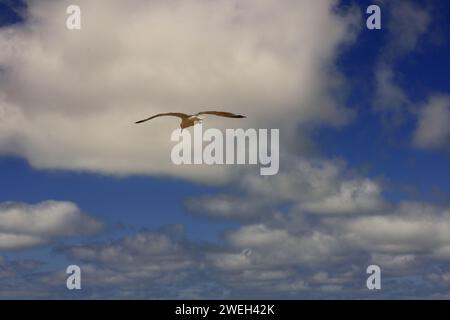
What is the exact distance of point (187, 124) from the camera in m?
105
